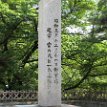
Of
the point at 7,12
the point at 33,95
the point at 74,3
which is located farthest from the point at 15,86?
the point at 74,3

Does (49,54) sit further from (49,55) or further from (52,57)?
(52,57)

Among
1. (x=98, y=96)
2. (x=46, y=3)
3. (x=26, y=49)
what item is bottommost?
(x=98, y=96)

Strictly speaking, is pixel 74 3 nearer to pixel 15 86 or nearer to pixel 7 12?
pixel 7 12

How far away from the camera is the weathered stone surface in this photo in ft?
35.3

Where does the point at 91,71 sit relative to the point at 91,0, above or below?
below

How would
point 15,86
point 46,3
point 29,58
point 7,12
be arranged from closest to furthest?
point 46,3
point 7,12
point 15,86
point 29,58

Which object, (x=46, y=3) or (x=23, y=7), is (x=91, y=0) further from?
(x=46, y=3)

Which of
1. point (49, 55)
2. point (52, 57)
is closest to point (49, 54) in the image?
point (49, 55)

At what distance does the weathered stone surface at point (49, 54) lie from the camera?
10758mm

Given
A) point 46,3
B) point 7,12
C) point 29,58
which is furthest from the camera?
point 29,58

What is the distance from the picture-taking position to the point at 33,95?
1367 centimetres

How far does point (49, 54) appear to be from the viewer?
1089 centimetres

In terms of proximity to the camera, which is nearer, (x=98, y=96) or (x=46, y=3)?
(x=46, y=3)

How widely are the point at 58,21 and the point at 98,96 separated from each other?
5.11 meters
